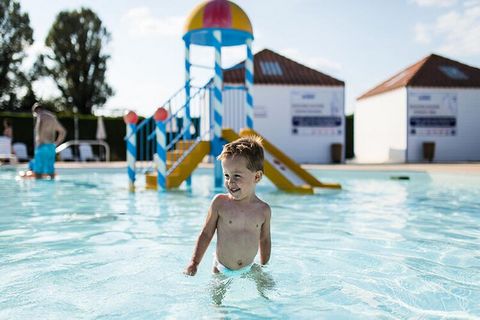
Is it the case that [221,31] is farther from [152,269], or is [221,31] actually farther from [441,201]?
[152,269]

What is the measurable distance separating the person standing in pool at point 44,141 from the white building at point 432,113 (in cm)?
1549

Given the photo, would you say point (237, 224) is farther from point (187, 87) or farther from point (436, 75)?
point (436, 75)

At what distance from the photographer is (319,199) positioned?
7129mm

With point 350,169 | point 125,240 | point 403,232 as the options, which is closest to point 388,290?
point 403,232

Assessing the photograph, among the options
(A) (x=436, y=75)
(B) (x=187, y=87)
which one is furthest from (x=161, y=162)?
(A) (x=436, y=75)

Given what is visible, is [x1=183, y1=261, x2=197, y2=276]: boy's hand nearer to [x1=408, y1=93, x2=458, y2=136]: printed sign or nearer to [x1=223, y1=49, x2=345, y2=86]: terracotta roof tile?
[x1=223, y1=49, x2=345, y2=86]: terracotta roof tile

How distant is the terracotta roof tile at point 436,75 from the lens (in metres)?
20.8

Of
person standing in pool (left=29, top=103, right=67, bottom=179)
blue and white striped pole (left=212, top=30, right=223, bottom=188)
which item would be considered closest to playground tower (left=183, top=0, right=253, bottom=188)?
blue and white striped pole (left=212, top=30, right=223, bottom=188)

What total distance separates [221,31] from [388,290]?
683cm

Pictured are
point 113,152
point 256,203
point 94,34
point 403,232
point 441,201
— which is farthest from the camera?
point 94,34

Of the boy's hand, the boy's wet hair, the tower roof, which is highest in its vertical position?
the tower roof

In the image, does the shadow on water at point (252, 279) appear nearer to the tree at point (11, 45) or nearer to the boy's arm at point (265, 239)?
the boy's arm at point (265, 239)

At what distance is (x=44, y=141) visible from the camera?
33.2 ft

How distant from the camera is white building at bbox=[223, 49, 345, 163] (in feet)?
66.0
